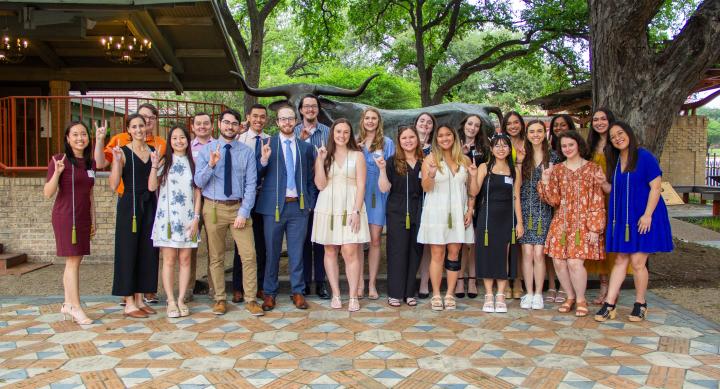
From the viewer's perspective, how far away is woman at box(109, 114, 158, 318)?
502 centimetres

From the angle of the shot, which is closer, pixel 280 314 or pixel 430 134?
pixel 280 314

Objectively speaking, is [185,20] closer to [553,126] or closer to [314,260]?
[314,260]

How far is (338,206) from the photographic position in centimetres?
527

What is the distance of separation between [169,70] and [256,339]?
8587mm

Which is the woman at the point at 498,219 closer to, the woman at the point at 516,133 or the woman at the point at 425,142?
the woman at the point at 516,133

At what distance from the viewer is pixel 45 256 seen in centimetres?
798

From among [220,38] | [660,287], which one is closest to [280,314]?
[660,287]

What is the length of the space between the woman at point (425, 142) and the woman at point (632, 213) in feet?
5.20

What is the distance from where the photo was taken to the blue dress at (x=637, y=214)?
4.80 meters

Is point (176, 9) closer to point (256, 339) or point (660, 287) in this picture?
point (256, 339)

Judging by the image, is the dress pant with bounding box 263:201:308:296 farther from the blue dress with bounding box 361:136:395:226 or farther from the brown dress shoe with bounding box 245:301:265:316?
the blue dress with bounding box 361:136:395:226

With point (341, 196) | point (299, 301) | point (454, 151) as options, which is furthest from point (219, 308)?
point (454, 151)


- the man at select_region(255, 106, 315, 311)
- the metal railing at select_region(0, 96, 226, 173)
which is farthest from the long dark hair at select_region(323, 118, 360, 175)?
the metal railing at select_region(0, 96, 226, 173)

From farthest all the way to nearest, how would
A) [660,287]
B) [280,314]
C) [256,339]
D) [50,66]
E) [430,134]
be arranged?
[50,66]
[660,287]
[430,134]
[280,314]
[256,339]
